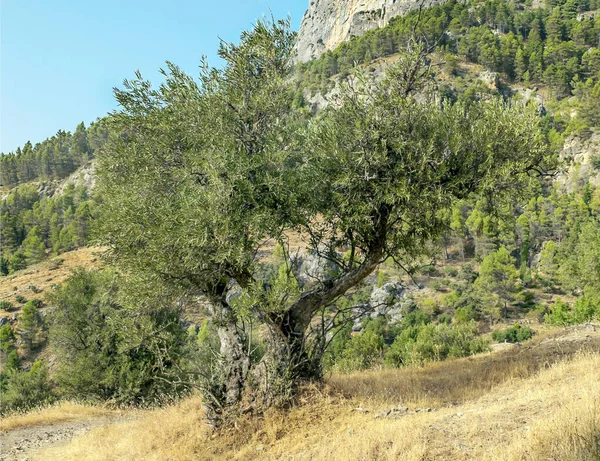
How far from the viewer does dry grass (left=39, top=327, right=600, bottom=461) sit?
575 centimetres

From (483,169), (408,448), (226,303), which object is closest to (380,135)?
(483,169)

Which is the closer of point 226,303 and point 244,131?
point 244,131

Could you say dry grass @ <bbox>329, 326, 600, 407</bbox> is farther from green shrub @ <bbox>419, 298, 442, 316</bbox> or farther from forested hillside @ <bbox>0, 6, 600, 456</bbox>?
green shrub @ <bbox>419, 298, 442, 316</bbox>

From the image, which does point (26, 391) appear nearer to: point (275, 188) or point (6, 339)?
point (6, 339)

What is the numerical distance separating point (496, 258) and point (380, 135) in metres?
63.8

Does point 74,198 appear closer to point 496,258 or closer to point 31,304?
point 31,304

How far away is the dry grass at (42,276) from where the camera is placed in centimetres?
6600

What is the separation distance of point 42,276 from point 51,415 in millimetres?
70342

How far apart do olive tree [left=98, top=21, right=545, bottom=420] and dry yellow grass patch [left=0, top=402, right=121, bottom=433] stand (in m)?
8.12

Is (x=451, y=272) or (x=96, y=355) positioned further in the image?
(x=451, y=272)

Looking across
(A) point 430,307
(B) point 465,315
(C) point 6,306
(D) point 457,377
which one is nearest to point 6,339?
(C) point 6,306

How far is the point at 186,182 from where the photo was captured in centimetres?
855

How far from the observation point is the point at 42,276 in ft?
239

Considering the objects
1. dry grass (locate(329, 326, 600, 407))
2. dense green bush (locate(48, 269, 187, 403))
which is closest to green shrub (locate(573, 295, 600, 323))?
dry grass (locate(329, 326, 600, 407))
